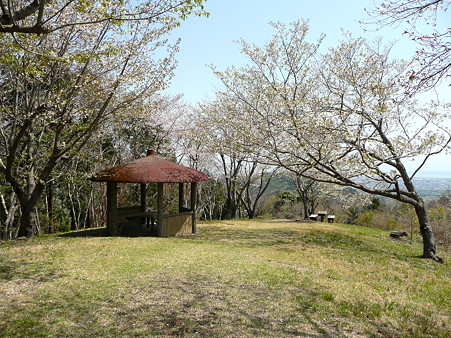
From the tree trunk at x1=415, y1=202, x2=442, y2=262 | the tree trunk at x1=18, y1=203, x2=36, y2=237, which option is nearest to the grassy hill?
the tree trunk at x1=415, y1=202, x2=442, y2=262

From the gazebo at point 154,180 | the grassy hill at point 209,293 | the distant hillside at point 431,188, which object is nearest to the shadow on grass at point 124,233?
the gazebo at point 154,180

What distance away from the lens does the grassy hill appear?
3975mm

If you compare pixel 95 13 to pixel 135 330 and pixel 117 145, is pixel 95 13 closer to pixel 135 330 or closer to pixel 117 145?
pixel 135 330

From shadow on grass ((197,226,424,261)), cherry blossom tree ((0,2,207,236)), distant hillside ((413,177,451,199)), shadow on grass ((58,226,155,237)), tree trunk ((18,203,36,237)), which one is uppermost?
cherry blossom tree ((0,2,207,236))

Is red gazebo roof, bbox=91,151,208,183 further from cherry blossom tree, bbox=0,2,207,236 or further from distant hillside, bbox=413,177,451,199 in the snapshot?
distant hillside, bbox=413,177,451,199

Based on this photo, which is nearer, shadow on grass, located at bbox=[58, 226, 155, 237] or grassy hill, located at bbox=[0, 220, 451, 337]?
grassy hill, located at bbox=[0, 220, 451, 337]

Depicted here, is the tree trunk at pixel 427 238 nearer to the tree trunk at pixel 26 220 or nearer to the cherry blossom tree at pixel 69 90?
the cherry blossom tree at pixel 69 90

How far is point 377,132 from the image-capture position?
38.5 ft

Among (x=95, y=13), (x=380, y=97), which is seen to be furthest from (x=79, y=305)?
(x=380, y=97)

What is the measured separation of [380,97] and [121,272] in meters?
9.37

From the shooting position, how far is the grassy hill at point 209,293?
397 centimetres

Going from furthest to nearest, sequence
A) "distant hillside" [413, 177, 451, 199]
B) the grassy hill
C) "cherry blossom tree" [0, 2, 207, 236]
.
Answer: "distant hillside" [413, 177, 451, 199]
"cherry blossom tree" [0, 2, 207, 236]
the grassy hill

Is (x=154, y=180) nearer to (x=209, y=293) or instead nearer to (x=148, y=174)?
Answer: (x=148, y=174)

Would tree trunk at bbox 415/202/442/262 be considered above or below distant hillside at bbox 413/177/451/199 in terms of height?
below
